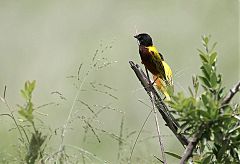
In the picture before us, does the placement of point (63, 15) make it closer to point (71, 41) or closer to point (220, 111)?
point (71, 41)

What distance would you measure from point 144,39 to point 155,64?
3.7 inches

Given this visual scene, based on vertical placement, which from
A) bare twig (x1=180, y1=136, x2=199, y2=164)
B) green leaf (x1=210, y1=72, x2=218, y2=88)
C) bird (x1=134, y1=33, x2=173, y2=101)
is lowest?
bare twig (x1=180, y1=136, x2=199, y2=164)

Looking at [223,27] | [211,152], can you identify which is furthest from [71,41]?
[211,152]

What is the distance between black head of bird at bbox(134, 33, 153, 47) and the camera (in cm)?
121

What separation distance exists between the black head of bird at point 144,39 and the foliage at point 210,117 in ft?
1.08

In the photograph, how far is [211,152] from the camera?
0.88 metres

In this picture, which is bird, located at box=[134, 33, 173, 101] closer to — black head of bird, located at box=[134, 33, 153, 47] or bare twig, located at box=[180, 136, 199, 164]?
black head of bird, located at box=[134, 33, 153, 47]

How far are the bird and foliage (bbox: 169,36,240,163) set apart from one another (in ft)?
0.62

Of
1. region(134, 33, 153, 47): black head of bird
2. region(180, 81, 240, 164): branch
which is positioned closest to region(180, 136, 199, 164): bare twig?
region(180, 81, 240, 164): branch

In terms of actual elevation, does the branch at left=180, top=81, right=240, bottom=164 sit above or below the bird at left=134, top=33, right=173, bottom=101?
below

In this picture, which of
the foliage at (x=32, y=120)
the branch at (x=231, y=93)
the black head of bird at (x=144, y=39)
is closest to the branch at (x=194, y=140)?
the branch at (x=231, y=93)

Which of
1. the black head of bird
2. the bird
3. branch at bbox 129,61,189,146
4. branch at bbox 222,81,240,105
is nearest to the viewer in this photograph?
branch at bbox 222,81,240,105

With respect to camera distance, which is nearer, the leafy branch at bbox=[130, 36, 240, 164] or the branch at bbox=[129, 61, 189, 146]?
the leafy branch at bbox=[130, 36, 240, 164]

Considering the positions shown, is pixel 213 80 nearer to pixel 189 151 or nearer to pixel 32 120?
pixel 189 151
